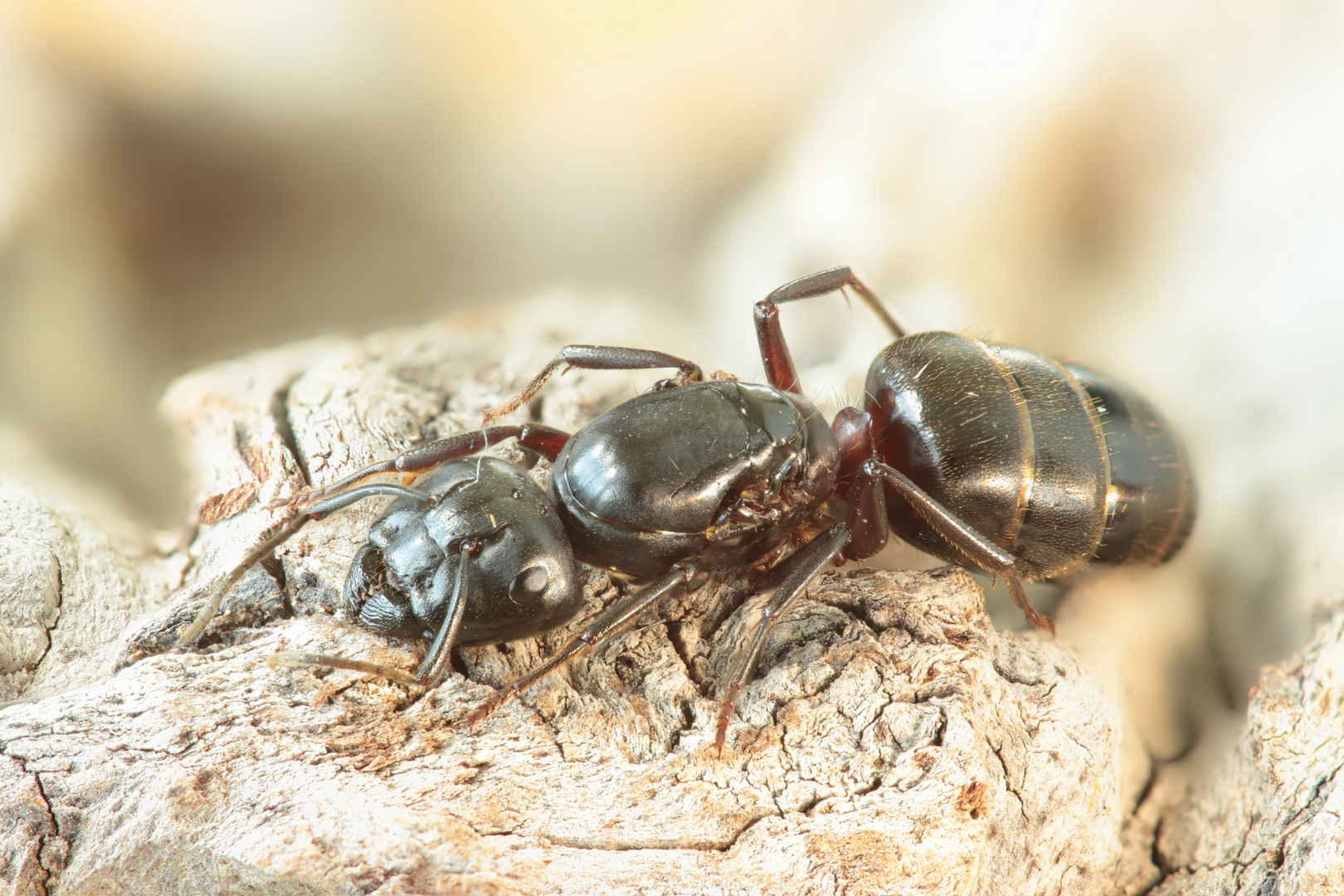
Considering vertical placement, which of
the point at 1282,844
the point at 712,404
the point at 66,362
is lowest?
the point at 1282,844

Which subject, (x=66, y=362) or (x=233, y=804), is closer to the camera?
(x=233, y=804)

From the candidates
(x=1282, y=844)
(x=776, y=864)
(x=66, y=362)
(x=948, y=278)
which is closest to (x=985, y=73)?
(x=948, y=278)

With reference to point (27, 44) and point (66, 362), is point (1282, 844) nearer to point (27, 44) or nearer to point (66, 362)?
point (66, 362)

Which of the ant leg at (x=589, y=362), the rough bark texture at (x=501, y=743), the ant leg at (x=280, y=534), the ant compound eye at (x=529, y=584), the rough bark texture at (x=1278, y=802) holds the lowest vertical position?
the rough bark texture at (x=1278, y=802)

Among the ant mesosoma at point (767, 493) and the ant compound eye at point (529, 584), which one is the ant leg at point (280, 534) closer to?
the ant mesosoma at point (767, 493)

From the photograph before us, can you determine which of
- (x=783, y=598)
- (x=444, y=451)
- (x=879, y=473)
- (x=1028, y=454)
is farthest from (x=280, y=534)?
(x=1028, y=454)

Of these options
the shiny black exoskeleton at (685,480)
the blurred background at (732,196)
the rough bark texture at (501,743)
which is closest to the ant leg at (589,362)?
the shiny black exoskeleton at (685,480)

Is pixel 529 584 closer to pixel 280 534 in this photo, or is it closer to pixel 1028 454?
pixel 280 534
